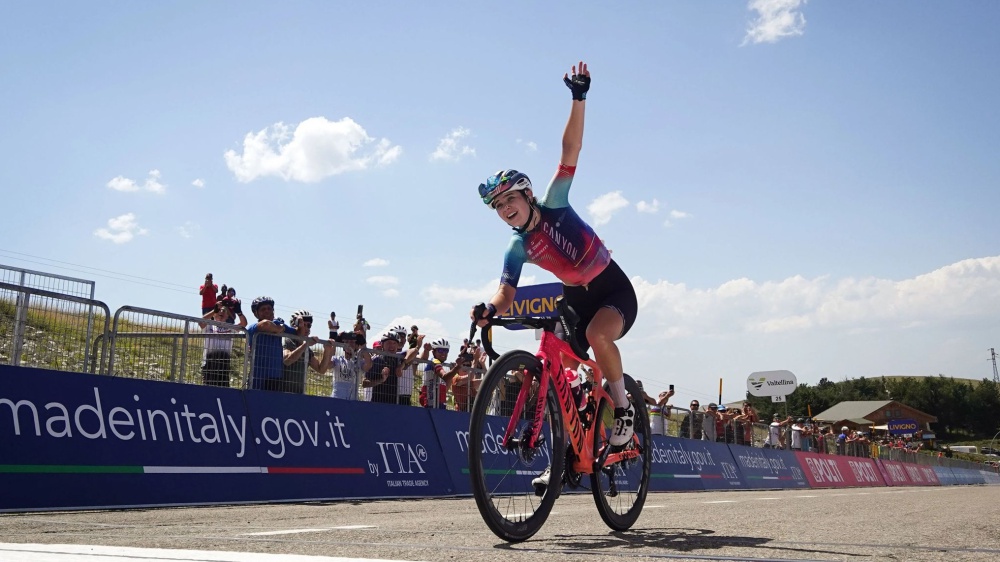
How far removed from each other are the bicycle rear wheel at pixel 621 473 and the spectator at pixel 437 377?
22.2 ft

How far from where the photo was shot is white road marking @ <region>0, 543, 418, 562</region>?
2.84m

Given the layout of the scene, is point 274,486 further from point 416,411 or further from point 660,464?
point 660,464

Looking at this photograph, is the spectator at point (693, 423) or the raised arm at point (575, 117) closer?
the raised arm at point (575, 117)

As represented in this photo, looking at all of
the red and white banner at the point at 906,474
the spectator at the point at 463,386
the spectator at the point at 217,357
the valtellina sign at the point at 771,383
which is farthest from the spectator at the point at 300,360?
the valtellina sign at the point at 771,383

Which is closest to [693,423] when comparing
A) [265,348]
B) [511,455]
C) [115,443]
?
[265,348]

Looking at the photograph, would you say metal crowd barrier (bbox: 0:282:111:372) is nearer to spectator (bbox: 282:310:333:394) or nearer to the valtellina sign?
spectator (bbox: 282:310:333:394)

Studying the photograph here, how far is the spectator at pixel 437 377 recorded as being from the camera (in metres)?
12.7

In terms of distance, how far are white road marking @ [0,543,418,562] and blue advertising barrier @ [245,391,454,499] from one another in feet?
20.2

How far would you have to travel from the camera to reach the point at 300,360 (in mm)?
10734

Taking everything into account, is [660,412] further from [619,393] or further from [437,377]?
[619,393]

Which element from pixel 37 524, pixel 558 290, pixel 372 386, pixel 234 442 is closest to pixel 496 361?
pixel 37 524

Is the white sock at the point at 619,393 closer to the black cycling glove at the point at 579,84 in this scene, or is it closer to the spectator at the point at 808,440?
the black cycling glove at the point at 579,84

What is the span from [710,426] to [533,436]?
58.7 ft

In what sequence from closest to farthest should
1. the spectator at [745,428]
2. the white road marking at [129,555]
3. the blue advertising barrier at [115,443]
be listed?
the white road marking at [129,555], the blue advertising barrier at [115,443], the spectator at [745,428]
